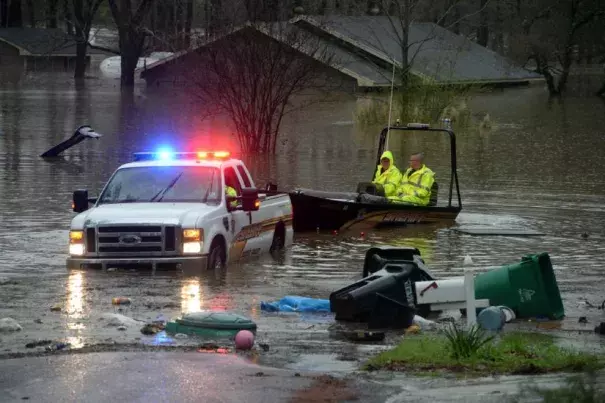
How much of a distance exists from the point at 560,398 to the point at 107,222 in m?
9.80

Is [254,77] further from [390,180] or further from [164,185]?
[164,185]

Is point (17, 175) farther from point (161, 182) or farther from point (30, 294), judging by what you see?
point (30, 294)

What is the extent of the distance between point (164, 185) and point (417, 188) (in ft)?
22.5

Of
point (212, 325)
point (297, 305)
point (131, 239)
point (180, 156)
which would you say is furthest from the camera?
point (180, 156)

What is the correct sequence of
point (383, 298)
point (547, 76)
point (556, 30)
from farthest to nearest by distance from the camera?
point (547, 76) < point (556, 30) < point (383, 298)

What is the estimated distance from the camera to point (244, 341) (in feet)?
33.9

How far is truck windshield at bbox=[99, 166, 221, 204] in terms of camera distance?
16219 mm

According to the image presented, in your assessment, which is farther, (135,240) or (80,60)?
(80,60)

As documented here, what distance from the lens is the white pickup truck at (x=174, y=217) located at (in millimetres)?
15180

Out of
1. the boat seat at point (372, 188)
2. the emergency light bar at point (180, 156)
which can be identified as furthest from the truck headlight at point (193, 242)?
the boat seat at point (372, 188)

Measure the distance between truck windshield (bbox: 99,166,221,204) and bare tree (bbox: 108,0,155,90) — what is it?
56419 mm

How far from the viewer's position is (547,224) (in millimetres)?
22922

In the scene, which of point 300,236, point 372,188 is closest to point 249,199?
point 300,236

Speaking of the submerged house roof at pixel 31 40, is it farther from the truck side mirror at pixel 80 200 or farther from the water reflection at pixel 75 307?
the water reflection at pixel 75 307
